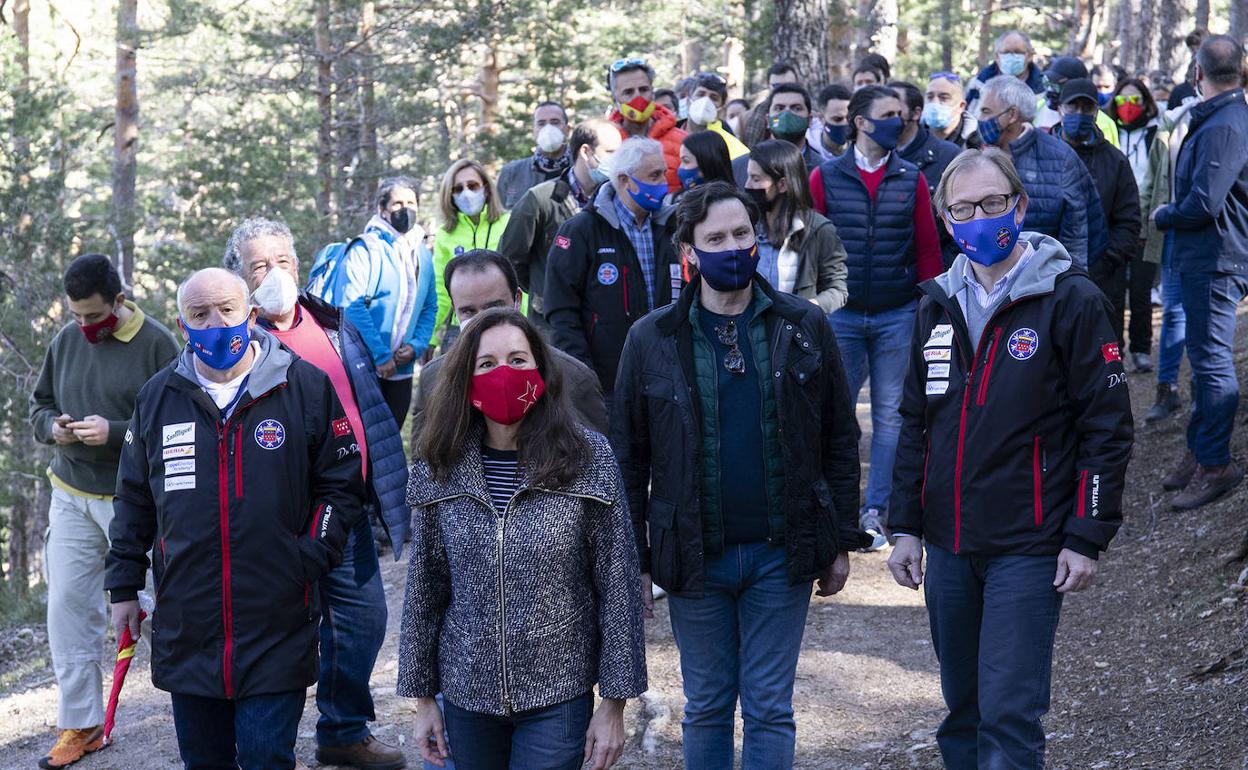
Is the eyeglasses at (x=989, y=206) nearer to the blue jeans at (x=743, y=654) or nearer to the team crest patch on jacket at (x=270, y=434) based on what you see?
the blue jeans at (x=743, y=654)

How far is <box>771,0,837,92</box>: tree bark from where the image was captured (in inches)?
503

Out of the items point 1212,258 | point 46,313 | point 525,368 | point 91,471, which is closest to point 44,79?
point 46,313

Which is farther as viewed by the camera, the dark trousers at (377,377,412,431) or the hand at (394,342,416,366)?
the dark trousers at (377,377,412,431)

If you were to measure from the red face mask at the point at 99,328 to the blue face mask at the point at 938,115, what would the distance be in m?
6.02

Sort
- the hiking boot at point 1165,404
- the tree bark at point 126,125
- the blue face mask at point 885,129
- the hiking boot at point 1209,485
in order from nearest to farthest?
1. the blue face mask at point 885,129
2. the hiking boot at point 1209,485
3. the hiking boot at point 1165,404
4. the tree bark at point 126,125

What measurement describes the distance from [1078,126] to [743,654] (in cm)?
581

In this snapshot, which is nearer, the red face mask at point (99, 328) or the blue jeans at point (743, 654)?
the blue jeans at point (743, 654)

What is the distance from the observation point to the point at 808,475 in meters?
4.26

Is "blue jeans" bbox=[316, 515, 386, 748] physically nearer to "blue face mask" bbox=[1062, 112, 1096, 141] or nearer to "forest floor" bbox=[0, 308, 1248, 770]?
"forest floor" bbox=[0, 308, 1248, 770]

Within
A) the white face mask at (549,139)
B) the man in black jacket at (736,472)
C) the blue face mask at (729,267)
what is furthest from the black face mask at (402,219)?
the blue face mask at (729,267)

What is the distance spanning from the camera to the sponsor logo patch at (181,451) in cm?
447

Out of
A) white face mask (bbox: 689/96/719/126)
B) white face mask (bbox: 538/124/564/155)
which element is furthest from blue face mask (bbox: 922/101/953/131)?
white face mask (bbox: 538/124/564/155)

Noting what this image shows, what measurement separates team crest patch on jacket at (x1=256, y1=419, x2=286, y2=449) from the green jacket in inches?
56.3

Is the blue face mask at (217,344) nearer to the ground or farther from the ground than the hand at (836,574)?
farther from the ground
